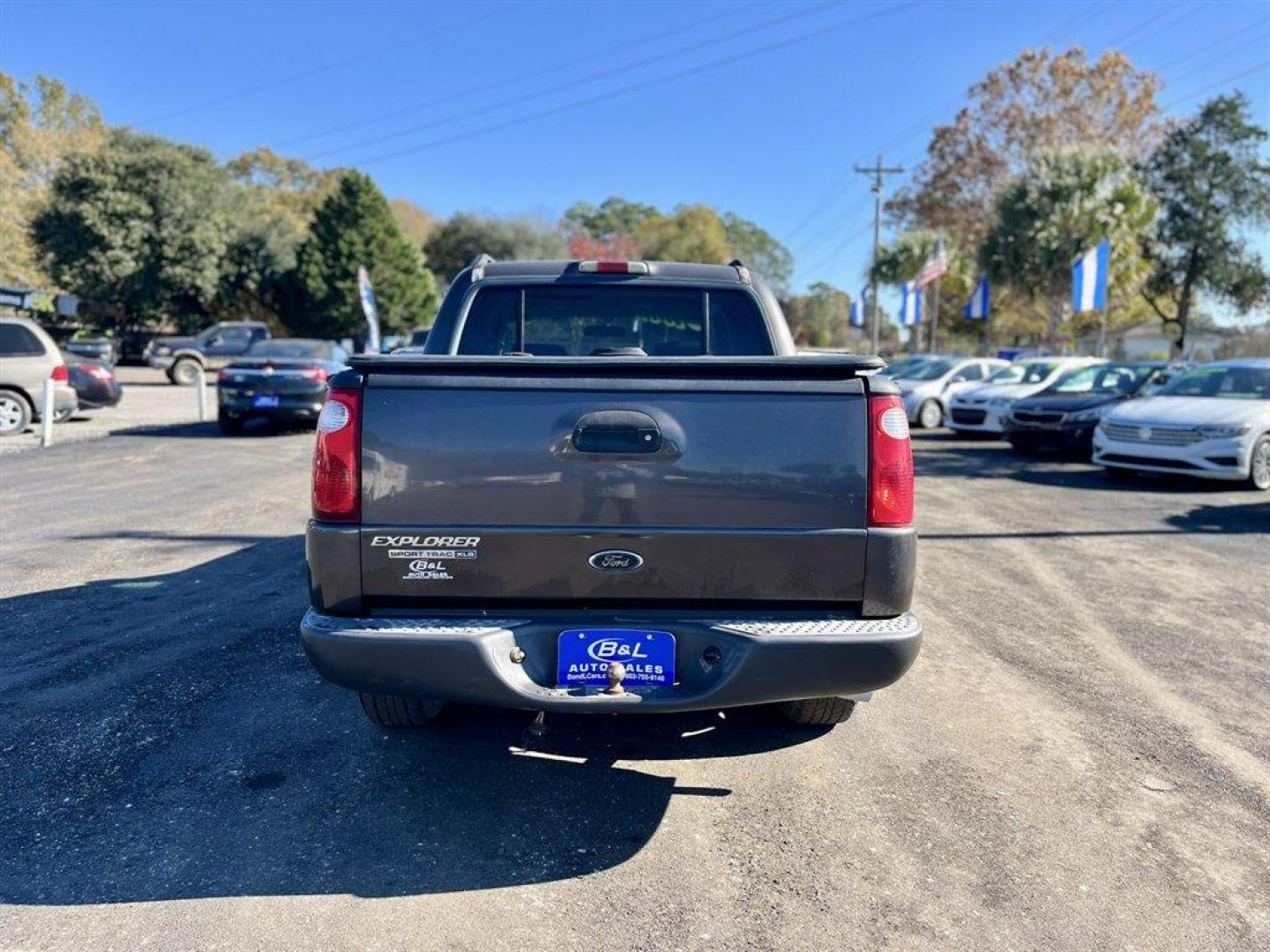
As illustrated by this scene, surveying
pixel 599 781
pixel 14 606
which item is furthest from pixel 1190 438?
pixel 14 606

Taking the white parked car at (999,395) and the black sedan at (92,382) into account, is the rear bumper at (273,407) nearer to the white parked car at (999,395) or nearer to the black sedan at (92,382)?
the black sedan at (92,382)

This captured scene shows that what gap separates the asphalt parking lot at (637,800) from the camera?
2766mm

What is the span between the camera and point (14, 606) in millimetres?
5738

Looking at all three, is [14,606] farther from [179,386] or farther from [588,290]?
[179,386]

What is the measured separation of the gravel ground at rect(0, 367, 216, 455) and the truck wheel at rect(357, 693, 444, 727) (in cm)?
1109

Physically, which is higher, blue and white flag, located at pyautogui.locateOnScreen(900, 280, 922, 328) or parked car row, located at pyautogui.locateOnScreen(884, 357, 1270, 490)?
blue and white flag, located at pyautogui.locateOnScreen(900, 280, 922, 328)

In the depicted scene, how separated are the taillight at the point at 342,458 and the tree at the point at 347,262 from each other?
3986 centimetres

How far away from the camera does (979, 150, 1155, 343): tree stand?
2908cm

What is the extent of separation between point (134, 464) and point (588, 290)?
363 inches

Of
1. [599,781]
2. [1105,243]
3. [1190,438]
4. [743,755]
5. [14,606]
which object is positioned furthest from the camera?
[1105,243]

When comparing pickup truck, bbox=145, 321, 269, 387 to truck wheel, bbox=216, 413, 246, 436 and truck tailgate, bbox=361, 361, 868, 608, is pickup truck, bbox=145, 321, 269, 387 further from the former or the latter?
truck tailgate, bbox=361, 361, 868, 608

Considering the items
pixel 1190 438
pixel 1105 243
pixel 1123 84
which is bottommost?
pixel 1190 438

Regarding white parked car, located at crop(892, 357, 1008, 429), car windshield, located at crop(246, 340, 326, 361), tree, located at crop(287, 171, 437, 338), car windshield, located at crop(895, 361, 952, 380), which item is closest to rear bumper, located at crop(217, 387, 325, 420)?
car windshield, located at crop(246, 340, 326, 361)

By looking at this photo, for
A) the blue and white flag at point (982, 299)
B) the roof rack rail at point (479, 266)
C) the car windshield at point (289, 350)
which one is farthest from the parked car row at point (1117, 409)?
the blue and white flag at point (982, 299)
